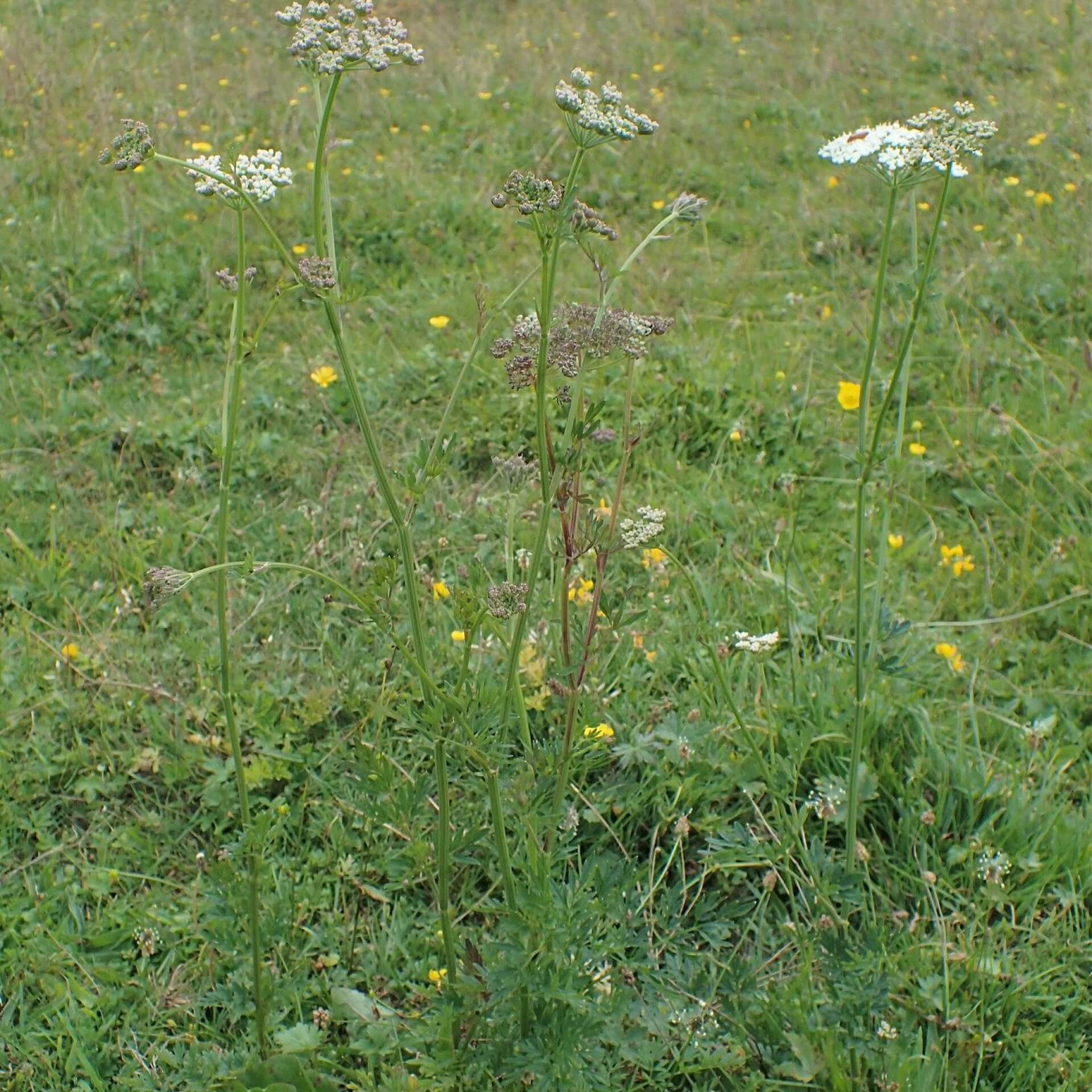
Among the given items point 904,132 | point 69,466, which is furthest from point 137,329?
point 904,132

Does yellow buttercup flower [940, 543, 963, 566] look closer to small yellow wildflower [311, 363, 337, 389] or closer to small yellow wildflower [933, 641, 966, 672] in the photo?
small yellow wildflower [933, 641, 966, 672]

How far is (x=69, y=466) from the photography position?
301 cm

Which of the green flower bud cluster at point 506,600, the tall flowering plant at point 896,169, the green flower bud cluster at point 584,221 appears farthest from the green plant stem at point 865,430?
the green flower bud cluster at point 506,600

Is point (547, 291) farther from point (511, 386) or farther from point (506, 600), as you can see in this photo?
point (506, 600)

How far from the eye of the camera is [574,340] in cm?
129

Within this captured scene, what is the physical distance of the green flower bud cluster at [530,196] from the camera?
1141 millimetres

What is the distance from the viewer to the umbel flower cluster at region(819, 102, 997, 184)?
57.6 inches

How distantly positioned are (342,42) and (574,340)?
1.35 feet

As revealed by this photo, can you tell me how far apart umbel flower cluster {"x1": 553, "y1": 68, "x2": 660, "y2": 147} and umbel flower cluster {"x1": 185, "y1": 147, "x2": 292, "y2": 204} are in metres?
0.38

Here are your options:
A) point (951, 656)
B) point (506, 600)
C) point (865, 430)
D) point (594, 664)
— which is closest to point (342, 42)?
point (506, 600)

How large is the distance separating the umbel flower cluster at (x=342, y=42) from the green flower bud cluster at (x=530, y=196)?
19cm

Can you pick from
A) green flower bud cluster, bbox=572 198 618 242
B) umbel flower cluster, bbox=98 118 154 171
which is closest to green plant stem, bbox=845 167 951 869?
green flower bud cluster, bbox=572 198 618 242

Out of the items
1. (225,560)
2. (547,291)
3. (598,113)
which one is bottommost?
(225,560)

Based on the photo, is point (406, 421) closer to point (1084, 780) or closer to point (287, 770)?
point (287, 770)
